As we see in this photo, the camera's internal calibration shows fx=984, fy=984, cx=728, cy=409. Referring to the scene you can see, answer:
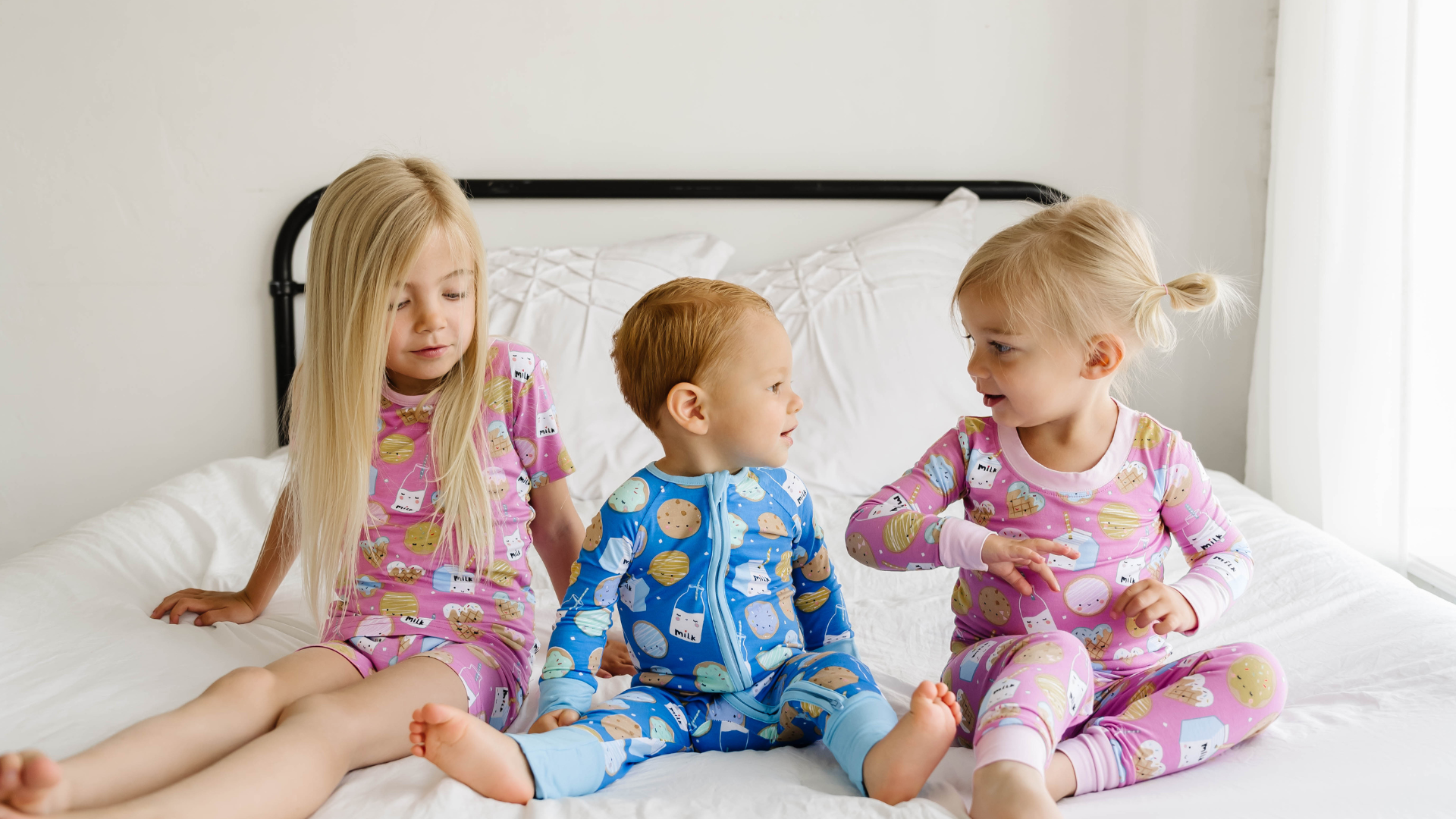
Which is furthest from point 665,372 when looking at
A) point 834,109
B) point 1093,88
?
point 1093,88

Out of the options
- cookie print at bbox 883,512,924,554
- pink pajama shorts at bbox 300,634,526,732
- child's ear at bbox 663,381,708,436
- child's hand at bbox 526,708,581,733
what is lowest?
pink pajama shorts at bbox 300,634,526,732

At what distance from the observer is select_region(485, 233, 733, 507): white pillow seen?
1.72 metres

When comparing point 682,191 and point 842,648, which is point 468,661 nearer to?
point 842,648

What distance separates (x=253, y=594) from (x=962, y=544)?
85 centimetres

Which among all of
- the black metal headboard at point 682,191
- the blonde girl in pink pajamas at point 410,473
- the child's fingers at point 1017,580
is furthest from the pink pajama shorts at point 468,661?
the black metal headboard at point 682,191

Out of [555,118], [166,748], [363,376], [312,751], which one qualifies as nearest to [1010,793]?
[312,751]

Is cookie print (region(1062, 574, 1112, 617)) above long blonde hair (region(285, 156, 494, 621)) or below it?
below

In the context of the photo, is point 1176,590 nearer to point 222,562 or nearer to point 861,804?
point 861,804

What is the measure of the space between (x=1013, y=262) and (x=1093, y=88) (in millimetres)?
1261

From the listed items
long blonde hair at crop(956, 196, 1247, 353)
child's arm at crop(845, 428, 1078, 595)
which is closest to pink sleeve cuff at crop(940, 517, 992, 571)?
child's arm at crop(845, 428, 1078, 595)

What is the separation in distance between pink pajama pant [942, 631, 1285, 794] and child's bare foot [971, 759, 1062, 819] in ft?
0.06

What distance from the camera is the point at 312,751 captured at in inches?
31.7

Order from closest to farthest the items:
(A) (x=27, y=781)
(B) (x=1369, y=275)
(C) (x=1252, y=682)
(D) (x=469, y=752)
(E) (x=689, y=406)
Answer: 1. (A) (x=27, y=781)
2. (D) (x=469, y=752)
3. (C) (x=1252, y=682)
4. (E) (x=689, y=406)
5. (B) (x=1369, y=275)

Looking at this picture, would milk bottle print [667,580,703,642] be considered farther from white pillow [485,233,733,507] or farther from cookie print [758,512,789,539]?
white pillow [485,233,733,507]
